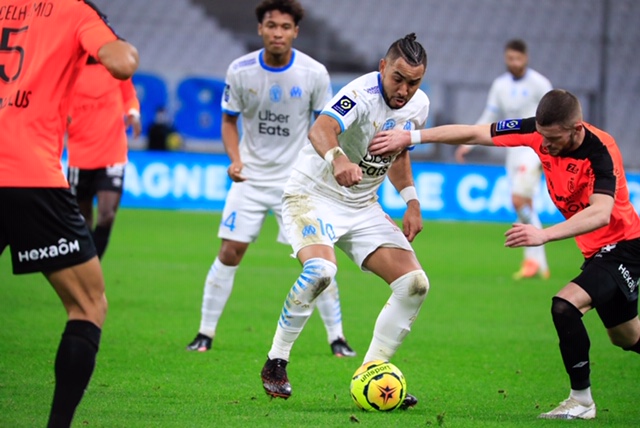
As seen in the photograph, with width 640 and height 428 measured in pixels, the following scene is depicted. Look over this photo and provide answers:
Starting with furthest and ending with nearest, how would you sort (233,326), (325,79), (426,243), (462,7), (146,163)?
(462,7) → (146,163) → (426,243) → (233,326) → (325,79)

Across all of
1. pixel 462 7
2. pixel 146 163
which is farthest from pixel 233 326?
pixel 462 7

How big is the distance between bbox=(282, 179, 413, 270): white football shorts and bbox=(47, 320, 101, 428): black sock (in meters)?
1.92

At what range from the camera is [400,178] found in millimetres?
6816

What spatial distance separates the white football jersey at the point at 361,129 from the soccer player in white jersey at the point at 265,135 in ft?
5.56

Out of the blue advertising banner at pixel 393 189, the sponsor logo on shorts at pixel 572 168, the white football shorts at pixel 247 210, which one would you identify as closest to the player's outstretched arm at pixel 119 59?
the sponsor logo on shorts at pixel 572 168

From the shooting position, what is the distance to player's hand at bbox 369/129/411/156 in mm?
6105

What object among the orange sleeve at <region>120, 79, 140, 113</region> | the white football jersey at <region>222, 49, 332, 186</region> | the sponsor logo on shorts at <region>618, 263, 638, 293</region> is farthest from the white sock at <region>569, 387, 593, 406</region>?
the orange sleeve at <region>120, 79, 140, 113</region>

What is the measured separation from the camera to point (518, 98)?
44.2ft

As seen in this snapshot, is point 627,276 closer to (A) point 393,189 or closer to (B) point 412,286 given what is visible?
(B) point 412,286

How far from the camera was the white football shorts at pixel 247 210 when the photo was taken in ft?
27.2

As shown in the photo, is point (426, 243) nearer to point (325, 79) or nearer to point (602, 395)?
point (325, 79)

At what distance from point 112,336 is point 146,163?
39.5 feet

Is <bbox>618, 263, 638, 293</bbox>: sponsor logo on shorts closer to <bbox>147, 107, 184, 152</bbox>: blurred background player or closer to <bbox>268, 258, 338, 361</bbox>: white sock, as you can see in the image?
<bbox>268, 258, 338, 361</bbox>: white sock

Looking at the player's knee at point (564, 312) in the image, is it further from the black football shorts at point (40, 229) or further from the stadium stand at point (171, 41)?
the stadium stand at point (171, 41)
